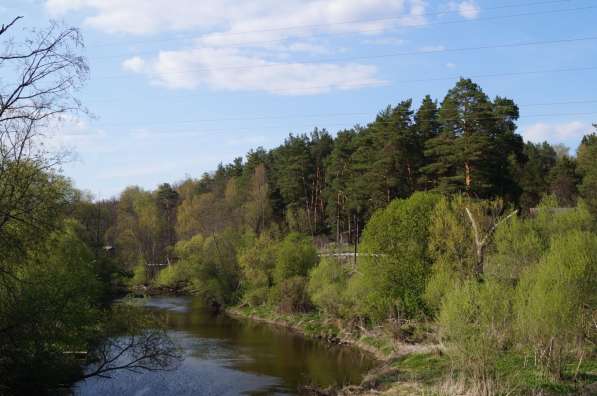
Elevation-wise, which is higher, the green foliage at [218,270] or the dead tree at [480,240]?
the dead tree at [480,240]

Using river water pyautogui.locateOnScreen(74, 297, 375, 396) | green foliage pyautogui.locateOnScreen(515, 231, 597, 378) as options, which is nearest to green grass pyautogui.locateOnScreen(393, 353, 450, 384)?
river water pyautogui.locateOnScreen(74, 297, 375, 396)

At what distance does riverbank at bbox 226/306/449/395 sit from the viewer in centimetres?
2505

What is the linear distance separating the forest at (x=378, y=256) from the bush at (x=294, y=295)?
128 mm

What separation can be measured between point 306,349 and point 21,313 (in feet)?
80.0

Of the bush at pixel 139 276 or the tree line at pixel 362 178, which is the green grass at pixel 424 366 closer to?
the tree line at pixel 362 178

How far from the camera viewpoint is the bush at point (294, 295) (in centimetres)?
4922

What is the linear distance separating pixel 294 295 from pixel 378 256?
1372 cm

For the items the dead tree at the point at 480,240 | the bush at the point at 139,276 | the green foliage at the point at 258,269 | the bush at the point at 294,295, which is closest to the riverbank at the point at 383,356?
the bush at the point at 294,295

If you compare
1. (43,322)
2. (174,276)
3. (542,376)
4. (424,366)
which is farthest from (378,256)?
(174,276)

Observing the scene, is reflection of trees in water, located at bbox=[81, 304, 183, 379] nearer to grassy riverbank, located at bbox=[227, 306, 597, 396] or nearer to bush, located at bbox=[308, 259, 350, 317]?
grassy riverbank, located at bbox=[227, 306, 597, 396]

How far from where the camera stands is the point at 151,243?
88.9 meters

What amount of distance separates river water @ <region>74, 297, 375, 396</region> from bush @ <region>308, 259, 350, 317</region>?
10.9 ft

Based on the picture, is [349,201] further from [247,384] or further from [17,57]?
[17,57]

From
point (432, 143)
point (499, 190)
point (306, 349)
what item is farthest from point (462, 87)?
point (306, 349)
